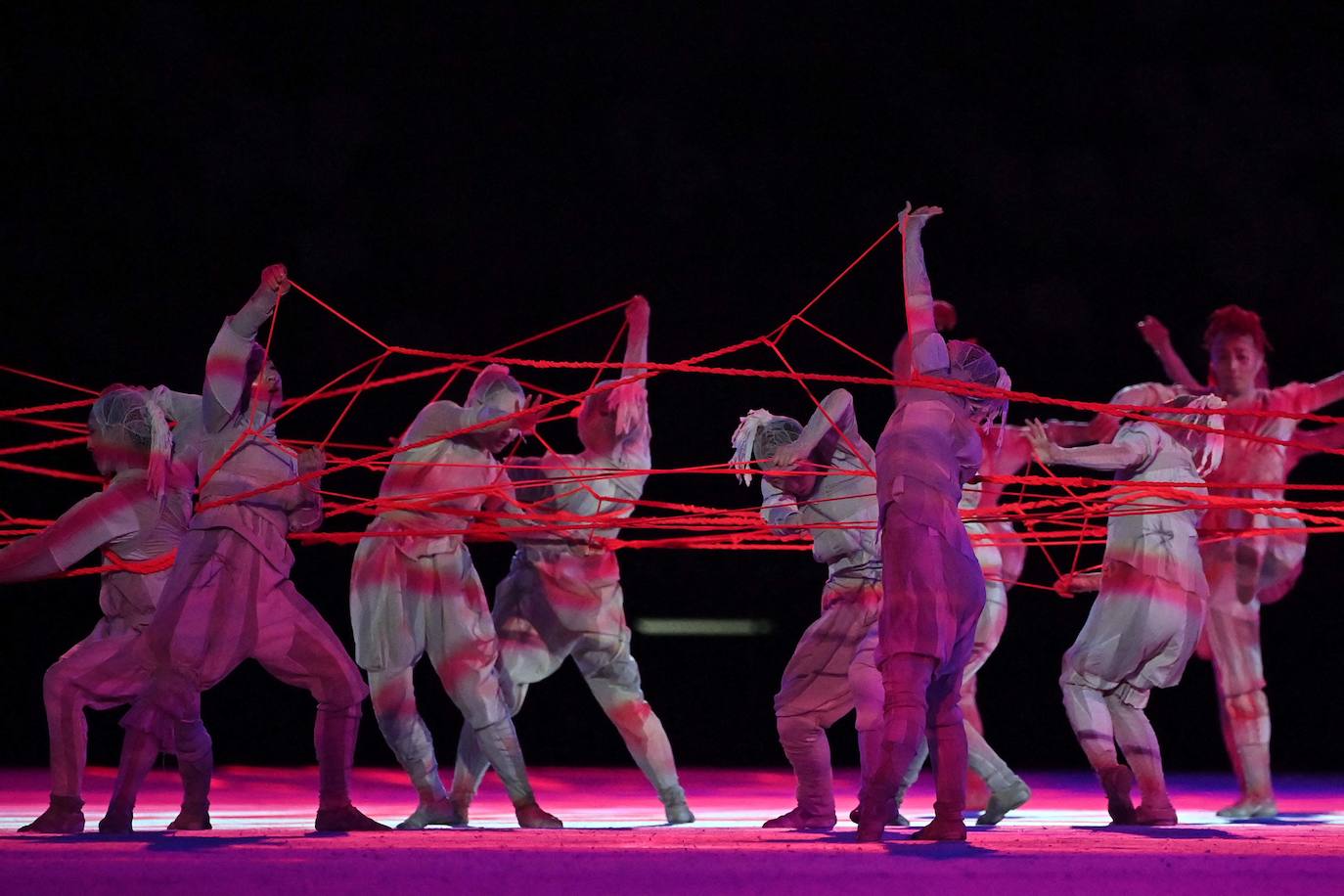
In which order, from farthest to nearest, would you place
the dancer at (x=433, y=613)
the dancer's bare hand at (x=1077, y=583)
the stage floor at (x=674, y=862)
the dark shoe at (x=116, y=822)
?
the dancer's bare hand at (x=1077, y=583) < the dancer at (x=433, y=613) < the dark shoe at (x=116, y=822) < the stage floor at (x=674, y=862)

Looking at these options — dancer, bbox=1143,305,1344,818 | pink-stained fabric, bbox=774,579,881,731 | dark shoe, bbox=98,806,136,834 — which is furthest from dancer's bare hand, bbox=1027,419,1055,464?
dark shoe, bbox=98,806,136,834

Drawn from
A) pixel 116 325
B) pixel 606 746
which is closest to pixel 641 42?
pixel 116 325

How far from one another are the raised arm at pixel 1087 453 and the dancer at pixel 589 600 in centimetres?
167

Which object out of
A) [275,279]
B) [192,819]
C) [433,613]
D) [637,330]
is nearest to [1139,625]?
[637,330]

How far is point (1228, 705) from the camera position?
297 inches

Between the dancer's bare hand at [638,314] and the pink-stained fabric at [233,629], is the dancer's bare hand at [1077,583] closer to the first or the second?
the dancer's bare hand at [638,314]

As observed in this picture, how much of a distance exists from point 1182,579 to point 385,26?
18.6ft

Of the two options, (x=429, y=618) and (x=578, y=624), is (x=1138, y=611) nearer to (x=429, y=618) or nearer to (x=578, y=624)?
(x=578, y=624)

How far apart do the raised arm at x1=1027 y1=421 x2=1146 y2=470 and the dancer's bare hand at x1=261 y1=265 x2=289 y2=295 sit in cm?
274

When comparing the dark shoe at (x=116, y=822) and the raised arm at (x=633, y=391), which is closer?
the dark shoe at (x=116, y=822)

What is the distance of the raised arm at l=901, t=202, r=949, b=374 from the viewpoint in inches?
210

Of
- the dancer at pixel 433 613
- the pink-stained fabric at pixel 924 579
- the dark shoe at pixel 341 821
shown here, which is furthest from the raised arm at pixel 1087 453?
the dark shoe at pixel 341 821

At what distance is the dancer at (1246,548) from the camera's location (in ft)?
24.6

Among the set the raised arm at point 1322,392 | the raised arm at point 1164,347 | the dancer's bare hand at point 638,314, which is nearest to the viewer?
the dancer's bare hand at point 638,314
